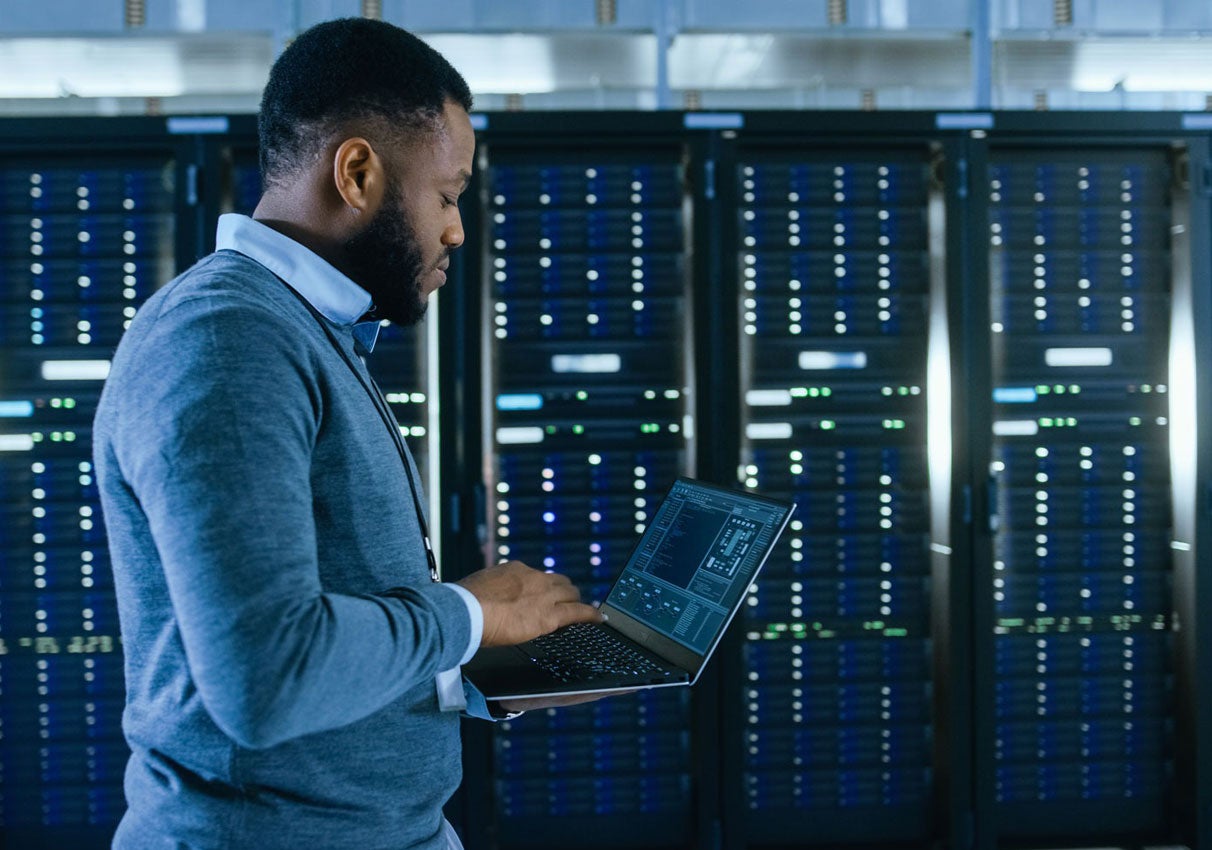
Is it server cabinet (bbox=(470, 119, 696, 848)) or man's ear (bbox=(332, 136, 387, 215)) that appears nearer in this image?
man's ear (bbox=(332, 136, 387, 215))

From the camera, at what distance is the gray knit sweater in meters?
0.59

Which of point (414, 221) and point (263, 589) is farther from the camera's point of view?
point (414, 221)

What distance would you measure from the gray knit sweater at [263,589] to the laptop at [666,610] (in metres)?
0.15

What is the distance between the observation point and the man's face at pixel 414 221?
814 mm

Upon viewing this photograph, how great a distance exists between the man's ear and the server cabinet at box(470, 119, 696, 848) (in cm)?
143

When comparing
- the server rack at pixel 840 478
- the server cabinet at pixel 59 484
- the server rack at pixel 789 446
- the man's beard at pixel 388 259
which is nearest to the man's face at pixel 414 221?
the man's beard at pixel 388 259

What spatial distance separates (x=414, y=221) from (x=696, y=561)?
1.95 feet

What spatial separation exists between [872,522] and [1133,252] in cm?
111

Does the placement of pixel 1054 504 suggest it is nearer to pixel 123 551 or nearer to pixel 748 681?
pixel 748 681

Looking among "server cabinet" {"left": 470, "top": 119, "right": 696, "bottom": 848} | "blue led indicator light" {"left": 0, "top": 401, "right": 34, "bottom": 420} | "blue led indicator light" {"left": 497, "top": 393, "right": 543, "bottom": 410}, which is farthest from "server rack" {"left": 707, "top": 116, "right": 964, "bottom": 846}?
"blue led indicator light" {"left": 0, "top": 401, "right": 34, "bottom": 420}

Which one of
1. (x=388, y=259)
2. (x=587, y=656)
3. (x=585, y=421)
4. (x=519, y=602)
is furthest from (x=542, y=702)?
(x=585, y=421)

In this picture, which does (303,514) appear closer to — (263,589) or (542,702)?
(263,589)

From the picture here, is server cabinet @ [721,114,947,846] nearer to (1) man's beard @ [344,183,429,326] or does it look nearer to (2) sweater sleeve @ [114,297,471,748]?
(1) man's beard @ [344,183,429,326]

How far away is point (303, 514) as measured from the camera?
621 millimetres
